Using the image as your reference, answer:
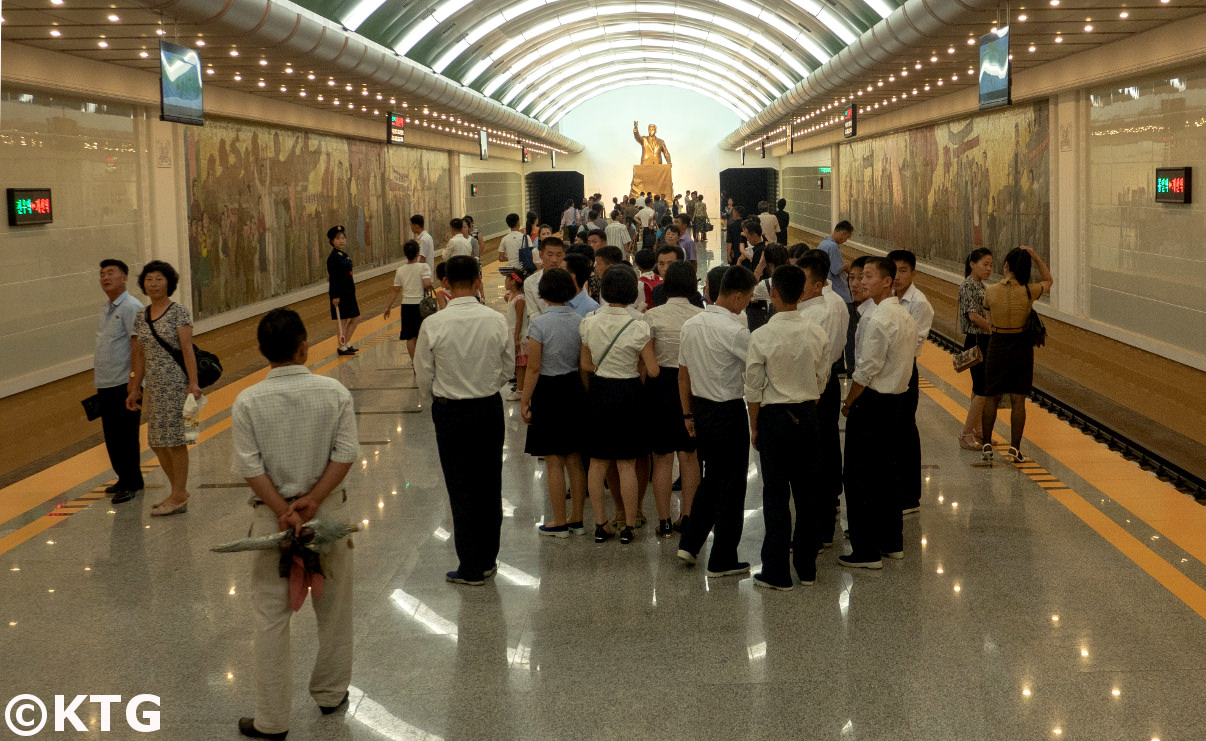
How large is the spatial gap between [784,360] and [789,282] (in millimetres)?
411

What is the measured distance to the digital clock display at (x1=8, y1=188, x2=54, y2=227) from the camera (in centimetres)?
1277

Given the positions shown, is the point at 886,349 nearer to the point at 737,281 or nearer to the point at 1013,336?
the point at 737,281

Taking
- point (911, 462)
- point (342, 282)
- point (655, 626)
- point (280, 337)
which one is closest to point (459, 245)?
point (342, 282)

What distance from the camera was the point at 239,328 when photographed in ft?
62.1

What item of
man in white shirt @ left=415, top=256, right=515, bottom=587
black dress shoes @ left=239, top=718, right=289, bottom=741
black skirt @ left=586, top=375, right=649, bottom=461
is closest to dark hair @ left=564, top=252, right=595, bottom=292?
black skirt @ left=586, top=375, right=649, bottom=461

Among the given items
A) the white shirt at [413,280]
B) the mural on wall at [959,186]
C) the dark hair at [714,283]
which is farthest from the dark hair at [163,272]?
the mural on wall at [959,186]

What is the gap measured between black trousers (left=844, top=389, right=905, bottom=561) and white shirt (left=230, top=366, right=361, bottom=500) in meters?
3.10

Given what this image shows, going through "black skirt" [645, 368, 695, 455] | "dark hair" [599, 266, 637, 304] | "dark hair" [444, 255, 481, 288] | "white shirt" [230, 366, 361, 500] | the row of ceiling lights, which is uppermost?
the row of ceiling lights

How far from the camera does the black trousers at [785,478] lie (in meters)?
5.91

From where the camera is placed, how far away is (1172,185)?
13.6 meters

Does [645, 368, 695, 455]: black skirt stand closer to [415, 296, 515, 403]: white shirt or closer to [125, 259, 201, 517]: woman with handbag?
[415, 296, 515, 403]: white shirt

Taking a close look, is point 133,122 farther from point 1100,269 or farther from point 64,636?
point 1100,269

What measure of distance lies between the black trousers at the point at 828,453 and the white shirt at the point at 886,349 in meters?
0.31

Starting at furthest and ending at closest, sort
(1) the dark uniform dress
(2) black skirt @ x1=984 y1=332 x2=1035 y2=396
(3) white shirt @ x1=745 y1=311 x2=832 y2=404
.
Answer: (1) the dark uniform dress → (2) black skirt @ x1=984 y1=332 x2=1035 y2=396 → (3) white shirt @ x1=745 y1=311 x2=832 y2=404
